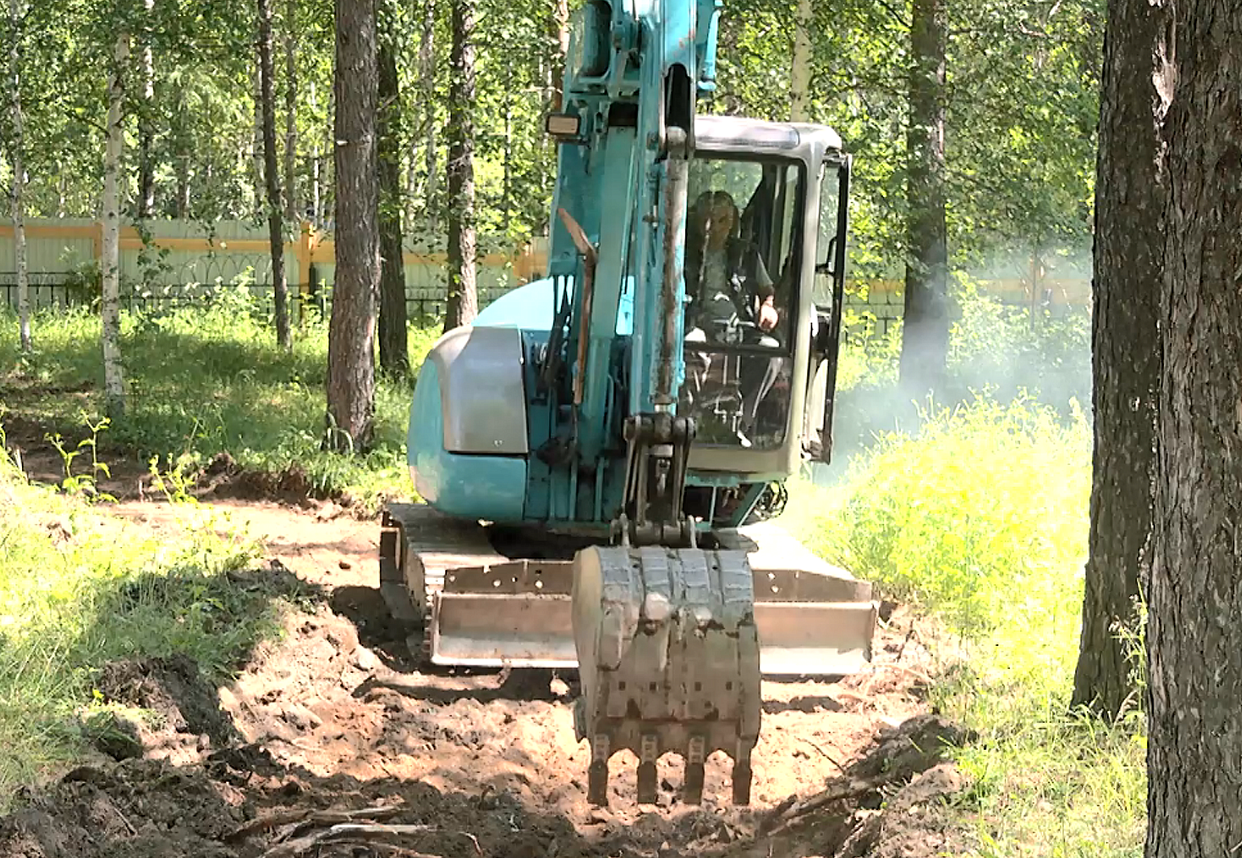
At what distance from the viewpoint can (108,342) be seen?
13977 millimetres

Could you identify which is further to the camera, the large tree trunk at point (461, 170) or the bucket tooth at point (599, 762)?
the large tree trunk at point (461, 170)

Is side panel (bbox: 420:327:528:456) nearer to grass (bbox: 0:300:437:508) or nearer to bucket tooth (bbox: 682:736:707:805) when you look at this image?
bucket tooth (bbox: 682:736:707:805)

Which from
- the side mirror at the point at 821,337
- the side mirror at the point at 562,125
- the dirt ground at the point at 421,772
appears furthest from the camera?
the side mirror at the point at 821,337

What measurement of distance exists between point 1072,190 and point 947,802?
1361 cm

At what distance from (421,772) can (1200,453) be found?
4138mm

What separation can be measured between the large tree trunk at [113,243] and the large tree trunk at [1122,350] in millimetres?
10268

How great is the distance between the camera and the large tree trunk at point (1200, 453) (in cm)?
295

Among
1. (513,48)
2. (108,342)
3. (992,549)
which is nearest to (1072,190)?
(513,48)

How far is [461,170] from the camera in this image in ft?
55.2

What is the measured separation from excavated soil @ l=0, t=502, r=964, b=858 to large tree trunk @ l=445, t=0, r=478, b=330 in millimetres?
8848

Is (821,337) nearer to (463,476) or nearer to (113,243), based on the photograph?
(463,476)

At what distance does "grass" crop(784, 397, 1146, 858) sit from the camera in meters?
4.93

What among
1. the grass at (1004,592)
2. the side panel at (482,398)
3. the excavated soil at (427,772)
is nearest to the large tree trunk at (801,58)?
the grass at (1004,592)

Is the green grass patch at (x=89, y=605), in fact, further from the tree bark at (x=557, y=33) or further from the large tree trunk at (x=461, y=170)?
the tree bark at (x=557, y=33)
